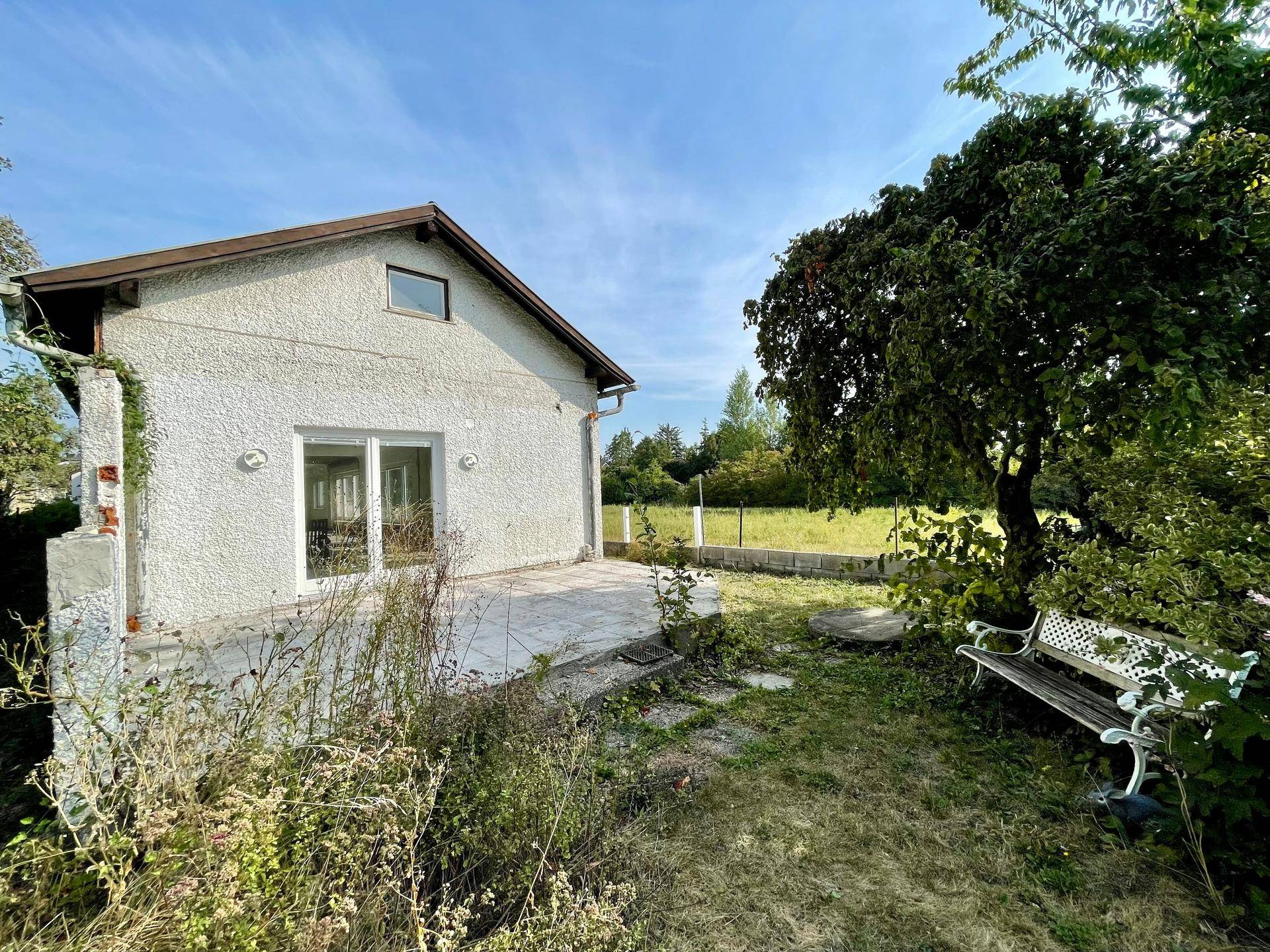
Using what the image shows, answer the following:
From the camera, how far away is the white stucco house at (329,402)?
5547mm

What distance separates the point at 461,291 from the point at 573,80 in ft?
12.9

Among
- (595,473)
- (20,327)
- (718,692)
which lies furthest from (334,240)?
(718,692)

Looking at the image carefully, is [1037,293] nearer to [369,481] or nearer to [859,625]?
[859,625]

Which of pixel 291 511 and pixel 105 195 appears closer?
pixel 291 511

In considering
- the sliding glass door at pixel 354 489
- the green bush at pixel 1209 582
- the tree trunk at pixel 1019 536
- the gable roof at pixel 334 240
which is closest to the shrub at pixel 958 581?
the tree trunk at pixel 1019 536

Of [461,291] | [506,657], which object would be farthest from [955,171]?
[461,291]

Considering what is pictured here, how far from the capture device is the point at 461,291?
827 centimetres

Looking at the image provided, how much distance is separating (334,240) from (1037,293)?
7.86 m

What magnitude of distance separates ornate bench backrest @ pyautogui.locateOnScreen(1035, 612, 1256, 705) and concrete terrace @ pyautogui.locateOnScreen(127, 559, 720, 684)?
2960 mm

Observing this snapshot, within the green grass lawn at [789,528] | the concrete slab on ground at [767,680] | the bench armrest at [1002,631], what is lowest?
the concrete slab on ground at [767,680]

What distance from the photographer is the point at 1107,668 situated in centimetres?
331

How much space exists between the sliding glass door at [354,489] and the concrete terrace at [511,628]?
2.78 ft

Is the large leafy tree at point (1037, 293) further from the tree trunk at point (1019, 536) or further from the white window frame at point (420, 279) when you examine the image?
the white window frame at point (420, 279)

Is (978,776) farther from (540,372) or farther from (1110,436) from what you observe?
(540,372)
